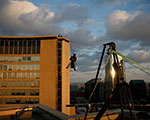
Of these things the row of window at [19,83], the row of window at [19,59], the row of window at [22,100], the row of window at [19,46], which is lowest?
the row of window at [22,100]

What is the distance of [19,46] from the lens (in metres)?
46.9

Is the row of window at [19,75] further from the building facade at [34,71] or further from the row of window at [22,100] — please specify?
the row of window at [22,100]

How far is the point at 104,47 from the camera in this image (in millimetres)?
9156

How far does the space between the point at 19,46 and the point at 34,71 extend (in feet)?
36.7

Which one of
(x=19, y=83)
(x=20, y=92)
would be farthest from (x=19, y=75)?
(x=20, y=92)

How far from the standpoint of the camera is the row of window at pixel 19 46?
4659 cm

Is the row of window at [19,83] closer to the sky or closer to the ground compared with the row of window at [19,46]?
closer to the ground

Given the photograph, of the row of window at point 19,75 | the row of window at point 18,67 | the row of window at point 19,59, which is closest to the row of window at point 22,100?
the row of window at point 19,75

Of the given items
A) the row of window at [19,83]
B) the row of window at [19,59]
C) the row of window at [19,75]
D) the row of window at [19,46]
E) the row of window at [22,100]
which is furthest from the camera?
the row of window at [19,46]

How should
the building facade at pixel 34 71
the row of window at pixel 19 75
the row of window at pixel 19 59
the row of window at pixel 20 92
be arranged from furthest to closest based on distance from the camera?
1. the row of window at pixel 19 59
2. the row of window at pixel 19 75
3. the row of window at pixel 20 92
4. the building facade at pixel 34 71

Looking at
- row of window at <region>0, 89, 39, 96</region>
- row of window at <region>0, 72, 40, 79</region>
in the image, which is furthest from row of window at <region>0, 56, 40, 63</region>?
row of window at <region>0, 89, 39, 96</region>

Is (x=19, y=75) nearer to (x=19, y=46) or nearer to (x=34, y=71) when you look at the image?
(x=34, y=71)

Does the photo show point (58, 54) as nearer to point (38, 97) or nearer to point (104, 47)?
point (38, 97)

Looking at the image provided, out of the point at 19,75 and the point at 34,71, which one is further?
the point at 19,75
